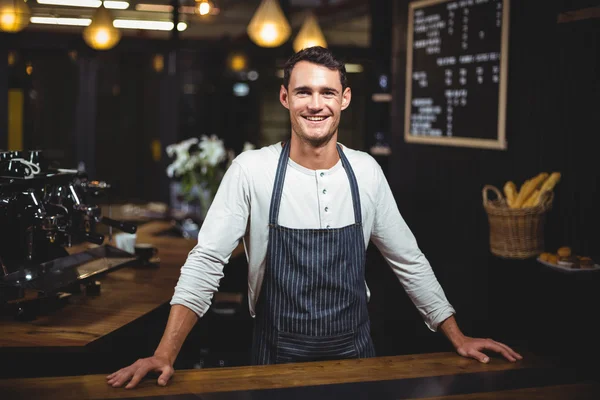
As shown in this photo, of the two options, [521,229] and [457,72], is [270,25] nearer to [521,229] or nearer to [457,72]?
[457,72]

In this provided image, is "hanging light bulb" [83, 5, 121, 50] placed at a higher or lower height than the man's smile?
higher

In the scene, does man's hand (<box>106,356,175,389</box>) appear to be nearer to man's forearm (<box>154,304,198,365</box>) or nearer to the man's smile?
man's forearm (<box>154,304,198,365</box>)

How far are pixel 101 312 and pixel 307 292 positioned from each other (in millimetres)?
780

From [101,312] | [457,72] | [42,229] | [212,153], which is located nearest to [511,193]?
[457,72]

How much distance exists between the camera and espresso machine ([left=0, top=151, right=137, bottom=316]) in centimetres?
232

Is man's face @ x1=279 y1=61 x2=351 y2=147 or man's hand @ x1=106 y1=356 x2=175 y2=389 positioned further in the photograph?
man's face @ x1=279 y1=61 x2=351 y2=147

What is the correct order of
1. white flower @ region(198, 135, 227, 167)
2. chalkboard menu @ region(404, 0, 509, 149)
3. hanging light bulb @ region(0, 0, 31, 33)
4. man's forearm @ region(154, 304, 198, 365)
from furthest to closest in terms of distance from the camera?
hanging light bulb @ region(0, 0, 31, 33) < white flower @ region(198, 135, 227, 167) < chalkboard menu @ region(404, 0, 509, 149) < man's forearm @ region(154, 304, 198, 365)

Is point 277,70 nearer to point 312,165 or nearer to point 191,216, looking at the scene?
point 191,216

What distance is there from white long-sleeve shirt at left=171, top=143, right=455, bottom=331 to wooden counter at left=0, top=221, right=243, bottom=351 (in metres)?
0.49

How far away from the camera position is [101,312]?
94.3 inches

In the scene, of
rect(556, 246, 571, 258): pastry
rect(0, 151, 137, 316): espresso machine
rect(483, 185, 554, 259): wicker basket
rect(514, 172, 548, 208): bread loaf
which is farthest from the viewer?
rect(514, 172, 548, 208): bread loaf

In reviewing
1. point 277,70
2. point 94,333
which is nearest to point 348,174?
point 94,333

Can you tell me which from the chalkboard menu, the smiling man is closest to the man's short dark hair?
the smiling man

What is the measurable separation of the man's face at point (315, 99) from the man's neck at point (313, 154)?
53 millimetres
